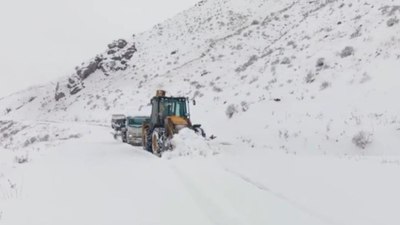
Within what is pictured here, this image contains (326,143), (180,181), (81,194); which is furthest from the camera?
(326,143)

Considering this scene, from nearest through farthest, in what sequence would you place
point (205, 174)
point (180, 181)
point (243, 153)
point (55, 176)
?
point (180, 181), point (205, 174), point (55, 176), point (243, 153)

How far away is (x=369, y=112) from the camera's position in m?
17.3

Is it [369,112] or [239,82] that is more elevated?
[239,82]

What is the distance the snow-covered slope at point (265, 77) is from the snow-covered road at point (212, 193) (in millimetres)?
5445

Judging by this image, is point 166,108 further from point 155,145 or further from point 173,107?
point 155,145

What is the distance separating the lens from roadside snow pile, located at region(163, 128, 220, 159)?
14422 millimetres

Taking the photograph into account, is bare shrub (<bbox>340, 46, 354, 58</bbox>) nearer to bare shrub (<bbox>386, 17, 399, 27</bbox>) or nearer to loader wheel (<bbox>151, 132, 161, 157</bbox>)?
bare shrub (<bbox>386, 17, 399, 27</bbox>)

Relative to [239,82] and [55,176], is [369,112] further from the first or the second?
[239,82]

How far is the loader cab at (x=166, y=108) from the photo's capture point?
17.8 metres

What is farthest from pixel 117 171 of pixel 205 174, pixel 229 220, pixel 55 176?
pixel 229 220

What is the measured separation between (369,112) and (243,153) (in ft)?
19.7

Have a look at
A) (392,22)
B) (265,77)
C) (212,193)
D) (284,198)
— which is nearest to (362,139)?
(284,198)

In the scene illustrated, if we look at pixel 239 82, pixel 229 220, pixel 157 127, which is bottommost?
pixel 229 220

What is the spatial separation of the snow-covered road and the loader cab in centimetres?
448
